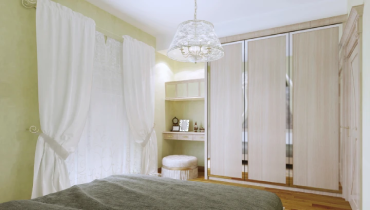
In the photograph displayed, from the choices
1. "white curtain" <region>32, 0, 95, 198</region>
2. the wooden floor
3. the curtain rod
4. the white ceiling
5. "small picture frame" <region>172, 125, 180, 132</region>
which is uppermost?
the white ceiling

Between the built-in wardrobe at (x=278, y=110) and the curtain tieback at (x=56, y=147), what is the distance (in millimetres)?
2483

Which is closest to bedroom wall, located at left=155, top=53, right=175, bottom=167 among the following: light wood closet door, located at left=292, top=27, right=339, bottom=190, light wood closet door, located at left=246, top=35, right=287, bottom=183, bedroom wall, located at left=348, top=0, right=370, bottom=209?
light wood closet door, located at left=246, top=35, right=287, bottom=183

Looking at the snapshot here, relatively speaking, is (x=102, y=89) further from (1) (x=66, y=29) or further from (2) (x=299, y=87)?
(2) (x=299, y=87)

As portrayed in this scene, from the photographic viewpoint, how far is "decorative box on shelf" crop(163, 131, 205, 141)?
15.1 feet

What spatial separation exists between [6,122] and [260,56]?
3.63 m

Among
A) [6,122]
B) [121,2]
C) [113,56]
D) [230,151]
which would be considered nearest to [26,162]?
[6,122]

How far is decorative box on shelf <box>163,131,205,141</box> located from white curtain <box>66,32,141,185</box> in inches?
41.1

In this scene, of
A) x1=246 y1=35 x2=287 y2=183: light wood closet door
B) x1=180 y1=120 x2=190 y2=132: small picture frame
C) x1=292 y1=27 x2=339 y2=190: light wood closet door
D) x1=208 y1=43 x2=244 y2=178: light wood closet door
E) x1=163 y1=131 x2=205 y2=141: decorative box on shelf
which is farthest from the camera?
x1=180 y1=120 x2=190 y2=132: small picture frame

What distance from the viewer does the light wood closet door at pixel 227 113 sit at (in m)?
4.04

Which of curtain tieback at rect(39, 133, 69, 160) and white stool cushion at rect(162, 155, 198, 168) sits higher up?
curtain tieback at rect(39, 133, 69, 160)

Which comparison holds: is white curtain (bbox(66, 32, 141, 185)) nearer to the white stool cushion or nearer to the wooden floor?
the white stool cushion

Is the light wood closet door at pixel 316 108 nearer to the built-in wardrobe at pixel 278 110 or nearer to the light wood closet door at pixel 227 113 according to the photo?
the built-in wardrobe at pixel 278 110

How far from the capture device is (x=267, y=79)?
381 centimetres
